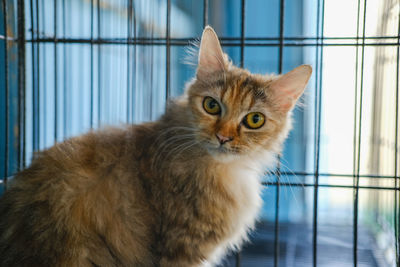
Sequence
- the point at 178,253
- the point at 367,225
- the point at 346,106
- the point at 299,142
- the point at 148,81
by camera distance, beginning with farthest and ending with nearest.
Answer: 1. the point at 299,142
2. the point at 346,106
3. the point at 367,225
4. the point at 148,81
5. the point at 178,253

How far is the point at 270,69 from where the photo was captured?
3326 mm

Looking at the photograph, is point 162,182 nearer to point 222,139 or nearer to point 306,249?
point 222,139

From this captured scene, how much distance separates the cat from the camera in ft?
3.50

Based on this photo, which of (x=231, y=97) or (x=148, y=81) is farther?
(x=148, y=81)

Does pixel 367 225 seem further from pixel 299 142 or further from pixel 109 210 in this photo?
pixel 109 210

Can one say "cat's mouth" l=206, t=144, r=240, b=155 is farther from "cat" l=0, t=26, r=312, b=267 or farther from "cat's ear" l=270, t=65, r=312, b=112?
"cat's ear" l=270, t=65, r=312, b=112

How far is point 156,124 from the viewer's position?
1.35m

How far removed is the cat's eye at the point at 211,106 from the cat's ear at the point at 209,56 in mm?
112

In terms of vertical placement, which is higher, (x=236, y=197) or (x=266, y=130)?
(x=266, y=130)

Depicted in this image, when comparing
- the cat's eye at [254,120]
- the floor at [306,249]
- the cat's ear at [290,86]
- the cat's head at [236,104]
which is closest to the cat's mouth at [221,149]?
the cat's head at [236,104]

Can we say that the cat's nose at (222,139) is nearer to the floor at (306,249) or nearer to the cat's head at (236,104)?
the cat's head at (236,104)

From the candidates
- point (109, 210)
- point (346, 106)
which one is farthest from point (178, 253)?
point (346, 106)

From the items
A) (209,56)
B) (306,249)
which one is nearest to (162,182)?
(209,56)

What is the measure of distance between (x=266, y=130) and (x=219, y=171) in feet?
0.73
